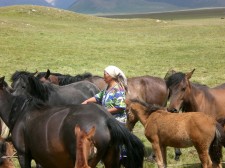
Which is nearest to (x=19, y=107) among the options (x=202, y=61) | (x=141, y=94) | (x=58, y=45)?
(x=141, y=94)

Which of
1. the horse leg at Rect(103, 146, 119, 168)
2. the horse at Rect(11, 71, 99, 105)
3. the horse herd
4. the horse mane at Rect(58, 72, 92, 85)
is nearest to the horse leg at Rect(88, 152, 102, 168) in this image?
the horse herd

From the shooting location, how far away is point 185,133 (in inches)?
264

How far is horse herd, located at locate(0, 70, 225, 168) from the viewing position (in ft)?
17.1

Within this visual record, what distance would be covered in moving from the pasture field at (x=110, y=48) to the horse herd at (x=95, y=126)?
1.19 metres

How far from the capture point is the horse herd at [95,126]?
17.1 ft

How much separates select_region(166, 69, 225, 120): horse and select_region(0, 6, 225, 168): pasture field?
1.03m

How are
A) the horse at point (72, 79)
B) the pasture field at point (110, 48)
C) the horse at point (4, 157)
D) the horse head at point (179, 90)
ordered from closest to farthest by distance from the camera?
the horse at point (4, 157) → the horse head at point (179, 90) → the horse at point (72, 79) → the pasture field at point (110, 48)

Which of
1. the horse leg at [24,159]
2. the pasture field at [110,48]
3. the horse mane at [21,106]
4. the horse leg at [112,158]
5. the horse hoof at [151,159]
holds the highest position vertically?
the horse mane at [21,106]

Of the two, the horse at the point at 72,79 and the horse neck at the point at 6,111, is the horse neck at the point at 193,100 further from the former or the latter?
the horse neck at the point at 6,111

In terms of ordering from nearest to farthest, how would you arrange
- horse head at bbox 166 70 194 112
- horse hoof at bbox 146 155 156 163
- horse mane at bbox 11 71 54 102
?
horse mane at bbox 11 71 54 102 → horse head at bbox 166 70 194 112 → horse hoof at bbox 146 155 156 163

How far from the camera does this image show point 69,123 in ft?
17.4

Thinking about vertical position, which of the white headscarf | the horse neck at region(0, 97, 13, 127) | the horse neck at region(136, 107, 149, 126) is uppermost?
Answer: the white headscarf

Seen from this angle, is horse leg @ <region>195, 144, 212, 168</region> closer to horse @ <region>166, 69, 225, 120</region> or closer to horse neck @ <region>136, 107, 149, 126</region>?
horse neck @ <region>136, 107, 149, 126</region>

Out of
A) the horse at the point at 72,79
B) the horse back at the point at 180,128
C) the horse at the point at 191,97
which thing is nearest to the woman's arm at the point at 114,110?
the horse back at the point at 180,128
